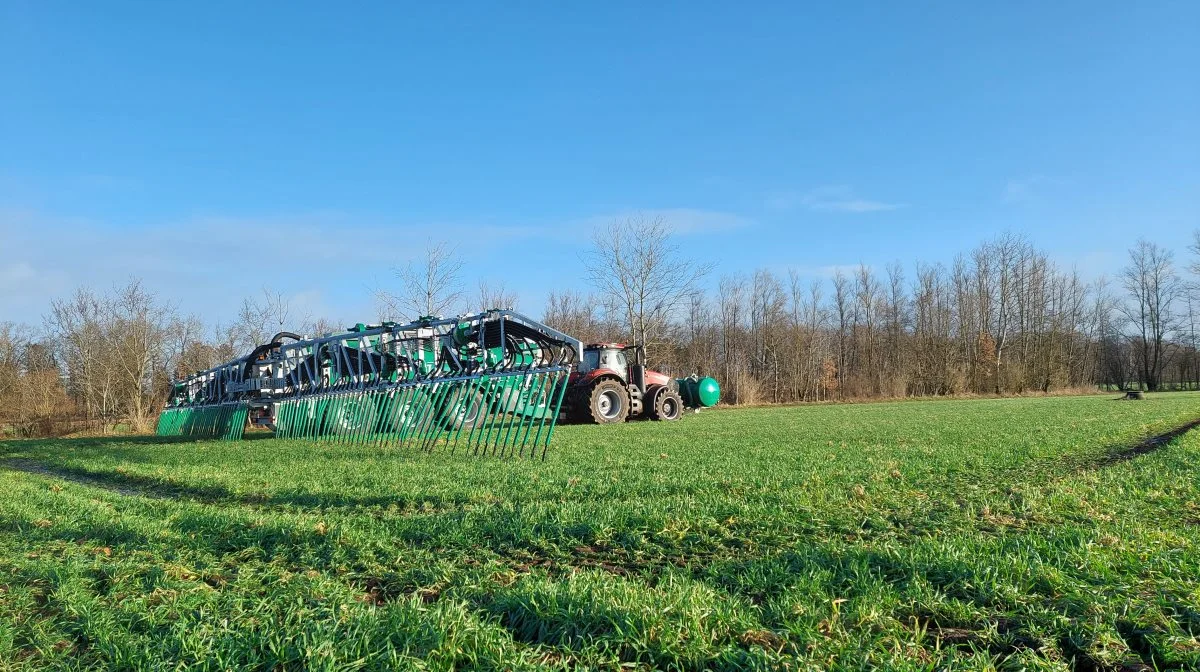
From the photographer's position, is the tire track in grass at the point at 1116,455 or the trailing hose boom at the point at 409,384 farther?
the trailing hose boom at the point at 409,384

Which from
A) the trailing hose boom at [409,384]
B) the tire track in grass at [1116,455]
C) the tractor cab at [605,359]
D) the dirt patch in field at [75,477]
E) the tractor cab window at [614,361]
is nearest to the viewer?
the dirt patch in field at [75,477]

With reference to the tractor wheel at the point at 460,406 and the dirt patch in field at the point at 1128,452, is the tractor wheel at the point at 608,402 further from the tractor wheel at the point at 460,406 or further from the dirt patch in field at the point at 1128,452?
the dirt patch in field at the point at 1128,452

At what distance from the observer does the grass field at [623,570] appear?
269 cm

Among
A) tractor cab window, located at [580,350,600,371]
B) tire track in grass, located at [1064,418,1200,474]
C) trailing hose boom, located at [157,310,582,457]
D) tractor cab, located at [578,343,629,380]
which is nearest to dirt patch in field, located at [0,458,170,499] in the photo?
trailing hose boom, located at [157,310,582,457]

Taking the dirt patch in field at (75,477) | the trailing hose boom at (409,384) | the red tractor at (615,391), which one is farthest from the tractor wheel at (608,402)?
the dirt patch in field at (75,477)

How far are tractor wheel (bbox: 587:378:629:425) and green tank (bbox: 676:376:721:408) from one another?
5.33m

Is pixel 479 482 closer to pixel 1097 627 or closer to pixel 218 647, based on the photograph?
pixel 218 647

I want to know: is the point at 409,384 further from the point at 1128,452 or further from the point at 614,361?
the point at 1128,452

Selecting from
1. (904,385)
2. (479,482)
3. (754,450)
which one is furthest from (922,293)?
(479,482)

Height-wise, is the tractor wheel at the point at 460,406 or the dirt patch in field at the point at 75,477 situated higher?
the tractor wheel at the point at 460,406

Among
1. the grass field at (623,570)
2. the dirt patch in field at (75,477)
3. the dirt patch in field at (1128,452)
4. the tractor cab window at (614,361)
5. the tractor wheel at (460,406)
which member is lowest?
the dirt patch in field at (75,477)

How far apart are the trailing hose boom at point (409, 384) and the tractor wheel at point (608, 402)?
409cm

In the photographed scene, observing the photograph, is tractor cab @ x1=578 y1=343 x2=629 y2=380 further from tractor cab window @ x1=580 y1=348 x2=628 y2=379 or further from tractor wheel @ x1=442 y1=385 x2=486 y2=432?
tractor wheel @ x1=442 y1=385 x2=486 y2=432

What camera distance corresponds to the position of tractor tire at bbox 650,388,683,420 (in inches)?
803
